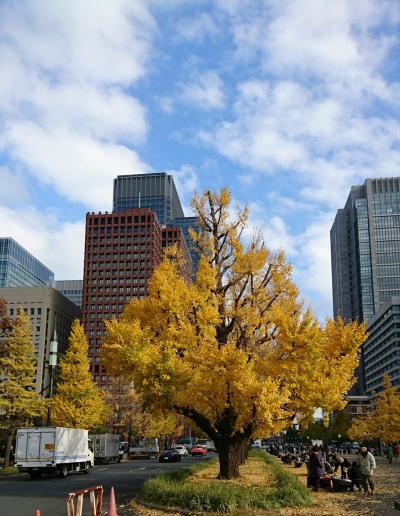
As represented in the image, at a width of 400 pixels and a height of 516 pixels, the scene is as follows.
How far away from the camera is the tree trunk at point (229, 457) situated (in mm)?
21609

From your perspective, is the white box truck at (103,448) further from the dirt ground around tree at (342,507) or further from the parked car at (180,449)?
the dirt ground around tree at (342,507)

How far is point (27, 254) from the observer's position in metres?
175

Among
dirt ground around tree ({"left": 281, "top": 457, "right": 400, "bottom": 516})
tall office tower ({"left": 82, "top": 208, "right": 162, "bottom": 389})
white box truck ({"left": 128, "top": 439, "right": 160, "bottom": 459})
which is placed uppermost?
tall office tower ({"left": 82, "top": 208, "right": 162, "bottom": 389})

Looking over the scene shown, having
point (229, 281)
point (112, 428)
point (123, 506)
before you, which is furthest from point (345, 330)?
point (112, 428)

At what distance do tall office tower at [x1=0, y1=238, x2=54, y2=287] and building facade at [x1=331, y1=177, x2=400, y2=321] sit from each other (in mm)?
100100

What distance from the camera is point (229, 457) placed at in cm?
2180

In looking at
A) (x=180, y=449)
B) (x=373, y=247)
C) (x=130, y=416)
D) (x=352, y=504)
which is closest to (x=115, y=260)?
(x=373, y=247)

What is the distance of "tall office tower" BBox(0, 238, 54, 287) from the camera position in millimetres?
159750

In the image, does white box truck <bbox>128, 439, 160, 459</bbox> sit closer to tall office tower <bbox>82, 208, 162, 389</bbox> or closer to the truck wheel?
the truck wheel

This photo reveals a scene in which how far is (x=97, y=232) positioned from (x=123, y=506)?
460 feet

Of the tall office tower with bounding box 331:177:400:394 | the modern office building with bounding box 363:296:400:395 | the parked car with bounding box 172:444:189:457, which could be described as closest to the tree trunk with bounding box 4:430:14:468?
the parked car with bounding box 172:444:189:457

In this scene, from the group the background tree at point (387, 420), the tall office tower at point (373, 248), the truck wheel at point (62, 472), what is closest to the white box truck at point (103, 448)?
the truck wheel at point (62, 472)

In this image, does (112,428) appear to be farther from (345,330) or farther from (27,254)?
(27,254)

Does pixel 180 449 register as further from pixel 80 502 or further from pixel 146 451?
pixel 80 502
